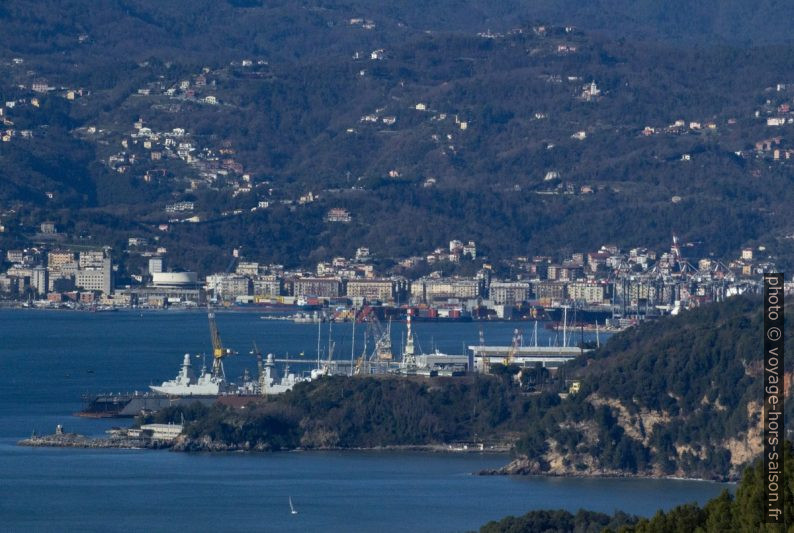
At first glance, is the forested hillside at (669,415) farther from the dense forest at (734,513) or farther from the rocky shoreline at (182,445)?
the dense forest at (734,513)

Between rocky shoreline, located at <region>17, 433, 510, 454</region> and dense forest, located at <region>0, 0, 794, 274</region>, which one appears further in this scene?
dense forest, located at <region>0, 0, 794, 274</region>

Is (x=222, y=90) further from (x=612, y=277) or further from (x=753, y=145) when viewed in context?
(x=612, y=277)

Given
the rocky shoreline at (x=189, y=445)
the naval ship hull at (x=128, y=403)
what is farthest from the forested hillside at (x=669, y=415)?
the naval ship hull at (x=128, y=403)

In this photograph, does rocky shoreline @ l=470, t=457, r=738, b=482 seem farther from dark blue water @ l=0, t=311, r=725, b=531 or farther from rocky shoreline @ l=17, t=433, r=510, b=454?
rocky shoreline @ l=17, t=433, r=510, b=454

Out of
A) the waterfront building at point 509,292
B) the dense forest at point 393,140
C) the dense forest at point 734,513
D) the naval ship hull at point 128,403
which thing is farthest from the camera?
the dense forest at point 393,140

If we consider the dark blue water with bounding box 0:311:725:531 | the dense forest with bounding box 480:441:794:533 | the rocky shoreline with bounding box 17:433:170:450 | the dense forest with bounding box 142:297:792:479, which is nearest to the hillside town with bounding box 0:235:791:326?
the dense forest with bounding box 142:297:792:479

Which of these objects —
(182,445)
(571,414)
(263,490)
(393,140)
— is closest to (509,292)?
(393,140)
